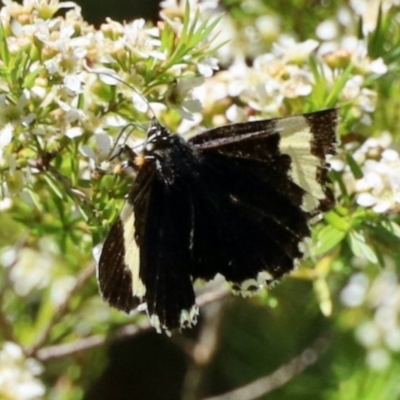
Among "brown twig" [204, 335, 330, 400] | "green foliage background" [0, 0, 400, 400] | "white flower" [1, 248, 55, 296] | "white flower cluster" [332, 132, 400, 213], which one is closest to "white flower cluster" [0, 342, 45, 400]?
"green foliage background" [0, 0, 400, 400]

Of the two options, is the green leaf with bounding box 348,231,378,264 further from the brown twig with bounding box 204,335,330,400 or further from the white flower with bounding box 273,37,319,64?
the brown twig with bounding box 204,335,330,400

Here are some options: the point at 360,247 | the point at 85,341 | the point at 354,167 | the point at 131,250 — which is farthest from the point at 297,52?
the point at 85,341

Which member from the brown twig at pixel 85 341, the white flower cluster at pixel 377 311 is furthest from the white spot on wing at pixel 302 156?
the white flower cluster at pixel 377 311

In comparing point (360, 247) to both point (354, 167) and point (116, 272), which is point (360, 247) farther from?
point (116, 272)

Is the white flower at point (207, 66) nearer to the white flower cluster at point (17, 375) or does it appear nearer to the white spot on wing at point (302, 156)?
the white spot on wing at point (302, 156)

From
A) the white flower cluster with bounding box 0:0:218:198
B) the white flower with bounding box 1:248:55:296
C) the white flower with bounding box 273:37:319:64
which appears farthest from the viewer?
the white flower with bounding box 1:248:55:296

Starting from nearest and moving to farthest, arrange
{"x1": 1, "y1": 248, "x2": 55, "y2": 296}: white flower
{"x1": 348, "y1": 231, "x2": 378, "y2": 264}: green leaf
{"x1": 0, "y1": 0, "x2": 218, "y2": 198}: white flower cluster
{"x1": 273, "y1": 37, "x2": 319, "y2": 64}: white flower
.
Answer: {"x1": 0, "y1": 0, "x2": 218, "y2": 198}: white flower cluster → {"x1": 348, "y1": 231, "x2": 378, "y2": 264}: green leaf → {"x1": 273, "y1": 37, "x2": 319, "y2": 64}: white flower → {"x1": 1, "y1": 248, "x2": 55, "y2": 296}: white flower

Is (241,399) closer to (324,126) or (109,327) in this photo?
(109,327)

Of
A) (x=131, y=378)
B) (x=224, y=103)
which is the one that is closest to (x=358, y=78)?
(x=224, y=103)

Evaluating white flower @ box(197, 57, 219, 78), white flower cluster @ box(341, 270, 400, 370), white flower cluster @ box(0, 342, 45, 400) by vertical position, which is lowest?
white flower cluster @ box(341, 270, 400, 370)
